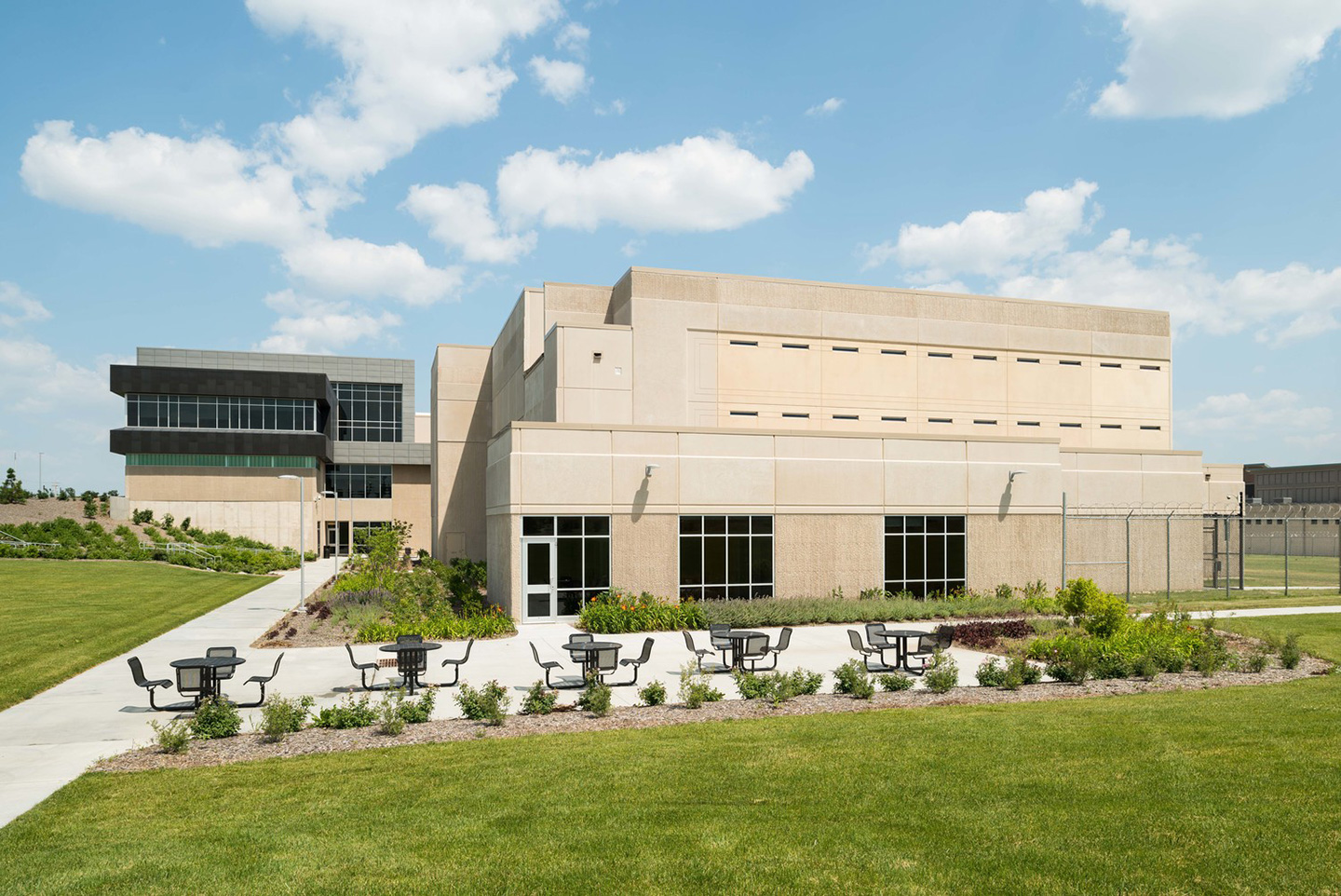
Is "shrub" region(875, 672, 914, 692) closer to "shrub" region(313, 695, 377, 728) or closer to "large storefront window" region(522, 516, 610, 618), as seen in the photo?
"shrub" region(313, 695, 377, 728)

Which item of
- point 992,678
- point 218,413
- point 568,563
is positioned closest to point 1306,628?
point 992,678

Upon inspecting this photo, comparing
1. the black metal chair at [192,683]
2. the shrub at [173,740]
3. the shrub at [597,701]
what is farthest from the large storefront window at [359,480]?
the shrub at [597,701]

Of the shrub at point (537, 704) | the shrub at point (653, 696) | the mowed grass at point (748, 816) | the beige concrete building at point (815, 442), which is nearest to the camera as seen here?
the mowed grass at point (748, 816)

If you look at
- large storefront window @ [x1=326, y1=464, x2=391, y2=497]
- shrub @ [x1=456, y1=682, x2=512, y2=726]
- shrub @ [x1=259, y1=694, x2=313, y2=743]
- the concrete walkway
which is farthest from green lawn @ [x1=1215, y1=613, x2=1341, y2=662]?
large storefront window @ [x1=326, y1=464, x2=391, y2=497]

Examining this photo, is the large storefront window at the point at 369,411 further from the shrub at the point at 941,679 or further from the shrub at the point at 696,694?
the shrub at the point at 941,679

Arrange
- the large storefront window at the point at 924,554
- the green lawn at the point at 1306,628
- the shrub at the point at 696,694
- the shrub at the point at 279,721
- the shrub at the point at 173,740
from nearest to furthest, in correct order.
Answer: the shrub at the point at 173,740, the shrub at the point at 279,721, the shrub at the point at 696,694, the green lawn at the point at 1306,628, the large storefront window at the point at 924,554

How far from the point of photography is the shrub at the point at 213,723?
12.1 m

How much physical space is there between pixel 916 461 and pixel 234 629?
2217 cm

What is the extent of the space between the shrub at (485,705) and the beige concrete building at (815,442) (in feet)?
43.1

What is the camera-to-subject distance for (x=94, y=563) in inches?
1842

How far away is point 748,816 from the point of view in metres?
8.18

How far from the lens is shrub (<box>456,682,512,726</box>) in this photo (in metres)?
12.8

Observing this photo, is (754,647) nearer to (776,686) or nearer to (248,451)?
(776,686)

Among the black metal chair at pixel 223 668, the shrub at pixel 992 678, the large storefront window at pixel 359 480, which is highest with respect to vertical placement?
the large storefront window at pixel 359 480
